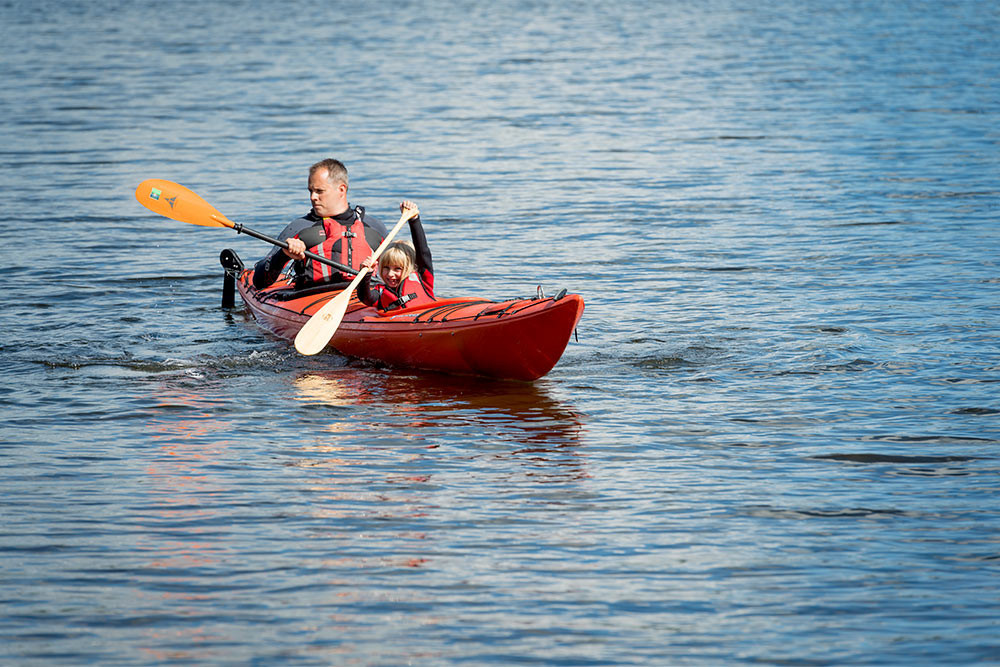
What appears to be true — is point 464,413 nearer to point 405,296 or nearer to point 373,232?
point 405,296

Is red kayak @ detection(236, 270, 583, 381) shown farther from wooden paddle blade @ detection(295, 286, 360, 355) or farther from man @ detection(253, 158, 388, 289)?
man @ detection(253, 158, 388, 289)

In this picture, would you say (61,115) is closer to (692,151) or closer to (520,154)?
(520,154)

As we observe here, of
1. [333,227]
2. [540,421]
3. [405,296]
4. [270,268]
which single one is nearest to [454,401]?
[540,421]

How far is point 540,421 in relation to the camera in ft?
22.9

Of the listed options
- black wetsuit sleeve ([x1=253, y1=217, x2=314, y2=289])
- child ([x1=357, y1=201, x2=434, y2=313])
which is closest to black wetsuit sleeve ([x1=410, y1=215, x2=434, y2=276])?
child ([x1=357, y1=201, x2=434, y2=313])

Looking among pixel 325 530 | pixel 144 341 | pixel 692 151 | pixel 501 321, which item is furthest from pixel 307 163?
pixel 325 530

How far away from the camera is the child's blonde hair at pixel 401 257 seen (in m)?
7.93

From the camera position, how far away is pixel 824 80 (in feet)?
80.3

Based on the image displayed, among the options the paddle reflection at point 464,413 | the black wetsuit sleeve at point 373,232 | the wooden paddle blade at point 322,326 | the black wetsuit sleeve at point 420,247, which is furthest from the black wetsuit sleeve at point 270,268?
the paddle reflection at point 464,413

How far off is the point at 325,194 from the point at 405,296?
99cm

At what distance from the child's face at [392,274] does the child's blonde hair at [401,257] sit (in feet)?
0.06

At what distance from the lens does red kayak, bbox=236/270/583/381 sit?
723 cm

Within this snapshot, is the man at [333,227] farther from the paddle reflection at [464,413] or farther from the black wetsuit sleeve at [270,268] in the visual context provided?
the paddle reflection at [464,413]

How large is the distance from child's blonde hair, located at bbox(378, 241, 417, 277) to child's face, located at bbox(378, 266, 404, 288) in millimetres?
19
